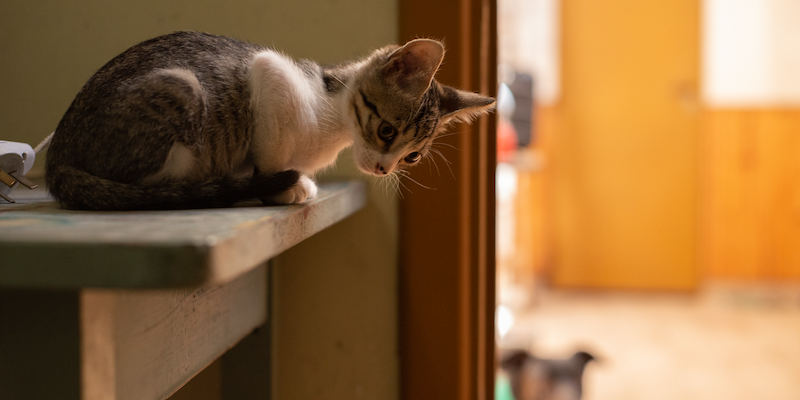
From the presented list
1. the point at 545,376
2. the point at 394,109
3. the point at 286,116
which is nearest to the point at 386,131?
the point at 394,109

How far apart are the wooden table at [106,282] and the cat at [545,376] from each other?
1365 mm

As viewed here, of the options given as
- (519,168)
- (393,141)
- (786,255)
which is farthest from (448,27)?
(786,255)

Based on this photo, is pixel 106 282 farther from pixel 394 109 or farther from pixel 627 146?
pixel 627 146

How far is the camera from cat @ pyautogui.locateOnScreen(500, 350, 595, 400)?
1764 mm

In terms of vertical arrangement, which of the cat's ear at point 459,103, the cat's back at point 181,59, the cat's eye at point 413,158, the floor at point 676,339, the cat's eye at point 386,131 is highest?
the cat's back at point 181,59

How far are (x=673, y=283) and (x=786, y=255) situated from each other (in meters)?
0.65

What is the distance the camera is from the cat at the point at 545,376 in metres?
1.76

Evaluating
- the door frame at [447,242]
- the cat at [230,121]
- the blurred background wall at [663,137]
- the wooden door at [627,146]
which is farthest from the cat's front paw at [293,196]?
the wooden door at [627,146]

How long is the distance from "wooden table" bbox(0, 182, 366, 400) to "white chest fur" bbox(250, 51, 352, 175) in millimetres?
150

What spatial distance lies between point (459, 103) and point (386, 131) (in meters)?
0.12

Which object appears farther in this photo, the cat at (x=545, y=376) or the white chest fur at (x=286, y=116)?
the cat at (x=545, y=376)

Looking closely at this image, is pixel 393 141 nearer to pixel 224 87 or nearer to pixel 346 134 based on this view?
pixel 346 134

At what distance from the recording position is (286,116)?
0.76 m

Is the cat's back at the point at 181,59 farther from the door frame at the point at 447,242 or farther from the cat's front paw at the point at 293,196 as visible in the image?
the door frame at the point at 447,242
